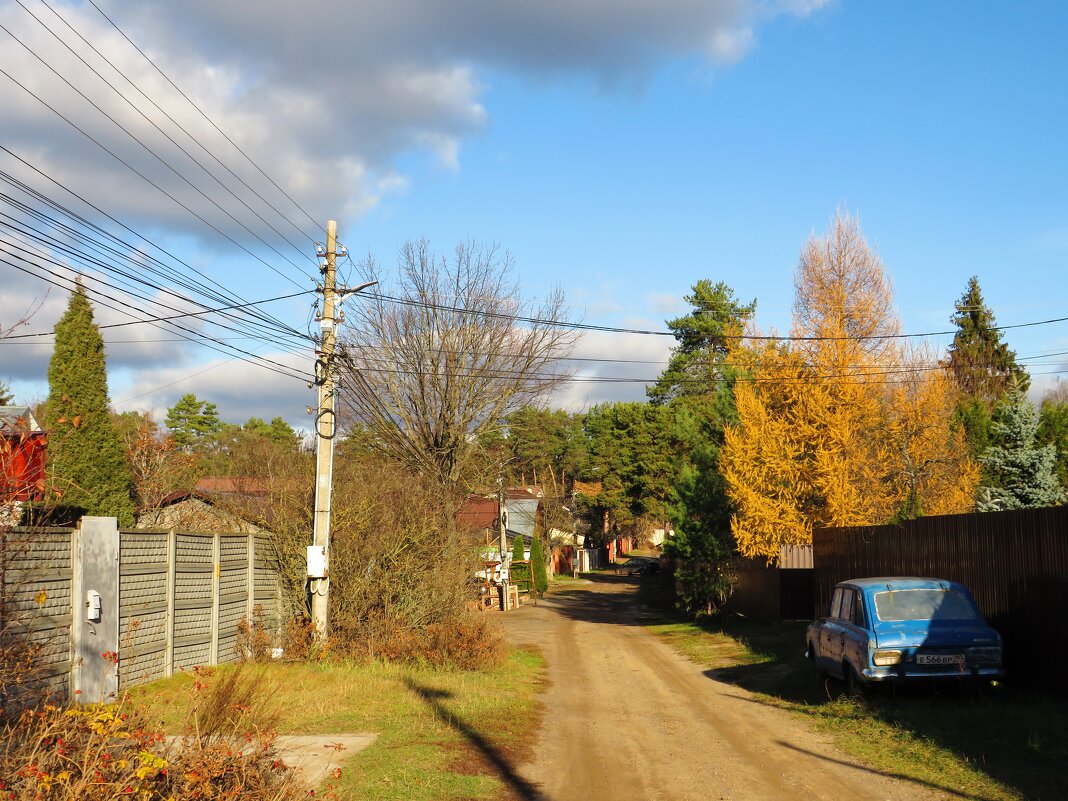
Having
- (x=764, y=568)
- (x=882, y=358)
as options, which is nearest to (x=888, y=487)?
(x=882, y=358)

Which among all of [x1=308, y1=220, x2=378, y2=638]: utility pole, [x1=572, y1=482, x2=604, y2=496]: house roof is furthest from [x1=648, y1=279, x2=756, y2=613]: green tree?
[x1=572, y1=482, x2=604, y2=496]: house roof

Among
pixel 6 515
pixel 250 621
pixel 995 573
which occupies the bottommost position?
pixel 250 621

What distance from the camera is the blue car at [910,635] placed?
11664 millimetres

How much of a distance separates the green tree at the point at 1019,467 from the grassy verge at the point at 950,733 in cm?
1246

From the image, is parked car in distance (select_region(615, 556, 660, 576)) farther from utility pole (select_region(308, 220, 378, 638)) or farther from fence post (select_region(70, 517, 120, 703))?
fence post (select_region(70, 517, 120, 703))

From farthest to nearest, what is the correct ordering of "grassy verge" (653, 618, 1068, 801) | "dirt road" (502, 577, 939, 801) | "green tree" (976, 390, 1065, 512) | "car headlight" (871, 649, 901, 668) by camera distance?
"green tree" (976, 390, 1065, 512) < "car headlight" (871, 649, 901, 668) < "dirt road" (502, 577, 939, 801) < "grassy verge" (653, 618, 1068, 801)

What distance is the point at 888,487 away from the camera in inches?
917

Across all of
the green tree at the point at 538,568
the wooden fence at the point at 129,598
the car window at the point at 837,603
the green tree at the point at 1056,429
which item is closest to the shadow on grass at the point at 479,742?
the wooden fence at the point at 129,598

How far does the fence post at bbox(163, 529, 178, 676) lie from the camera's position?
14.0 metres

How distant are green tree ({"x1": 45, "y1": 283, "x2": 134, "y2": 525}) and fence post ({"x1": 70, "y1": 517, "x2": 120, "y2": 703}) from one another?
11.4 metres

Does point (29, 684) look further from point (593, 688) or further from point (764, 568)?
point (764, 568)

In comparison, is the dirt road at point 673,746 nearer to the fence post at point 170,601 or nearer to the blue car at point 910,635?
the blue car at point 910,635

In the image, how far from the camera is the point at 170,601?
14.1m

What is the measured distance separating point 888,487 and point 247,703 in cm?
1918
